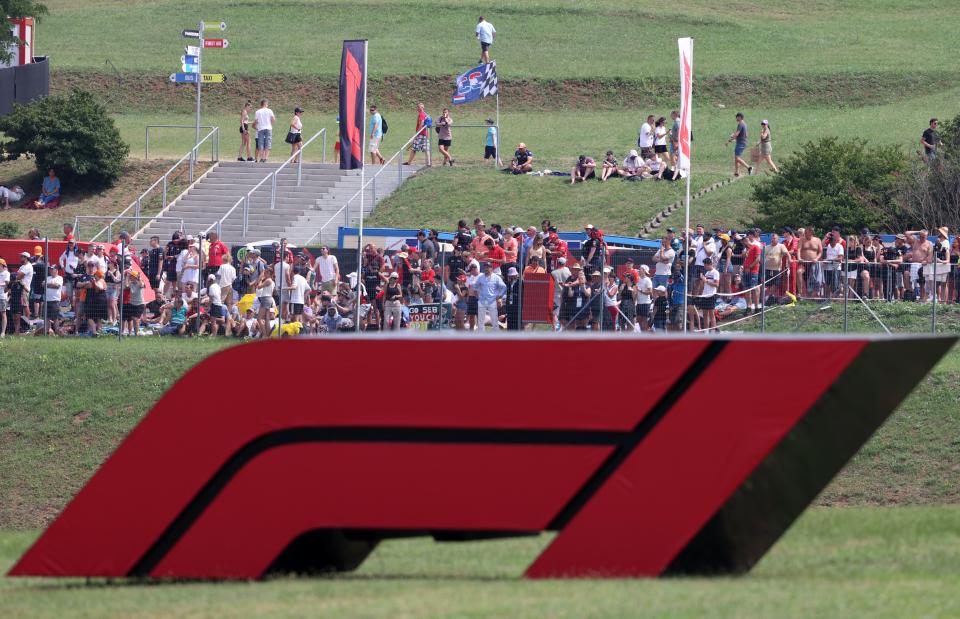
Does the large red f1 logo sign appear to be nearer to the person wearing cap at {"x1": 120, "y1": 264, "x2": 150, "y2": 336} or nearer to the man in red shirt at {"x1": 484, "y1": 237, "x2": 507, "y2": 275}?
the man in red shirt at {"x1": 484, "y1": 237, "x2": 507, "y2": 275}

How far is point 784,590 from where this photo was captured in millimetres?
8797

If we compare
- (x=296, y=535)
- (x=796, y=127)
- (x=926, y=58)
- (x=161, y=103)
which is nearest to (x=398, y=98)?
(x=161, y=103)

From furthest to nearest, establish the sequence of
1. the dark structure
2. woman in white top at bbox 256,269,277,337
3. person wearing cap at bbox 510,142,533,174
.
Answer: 1. the dark structure
2. person wearing cap at bbox 510,142,533,174
3. woman in white top at bbox 256,269,277,337

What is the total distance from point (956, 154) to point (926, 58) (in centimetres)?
2834

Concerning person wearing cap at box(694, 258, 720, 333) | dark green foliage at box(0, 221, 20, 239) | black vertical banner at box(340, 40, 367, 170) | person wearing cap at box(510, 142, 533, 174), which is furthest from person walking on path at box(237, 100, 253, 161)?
person wearing cap at box(694, 258, 720, 333)

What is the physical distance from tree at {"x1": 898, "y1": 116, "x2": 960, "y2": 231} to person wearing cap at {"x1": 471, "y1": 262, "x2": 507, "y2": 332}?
12814 millimetres

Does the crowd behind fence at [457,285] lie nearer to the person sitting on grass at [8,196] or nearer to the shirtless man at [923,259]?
the shirtless man at [923,259]

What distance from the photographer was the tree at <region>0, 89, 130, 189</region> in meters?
42.7

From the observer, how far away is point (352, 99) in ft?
78.0

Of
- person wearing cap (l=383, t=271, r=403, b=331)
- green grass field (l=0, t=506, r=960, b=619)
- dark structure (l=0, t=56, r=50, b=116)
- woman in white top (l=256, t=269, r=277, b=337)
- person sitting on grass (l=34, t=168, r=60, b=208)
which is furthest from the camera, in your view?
dark structure (l=0, t=56, r=50, b=116)

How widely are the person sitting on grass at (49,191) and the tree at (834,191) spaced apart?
67.9ft

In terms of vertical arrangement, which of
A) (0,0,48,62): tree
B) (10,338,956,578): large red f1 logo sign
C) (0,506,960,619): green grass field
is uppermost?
(0,0,48,62): tree

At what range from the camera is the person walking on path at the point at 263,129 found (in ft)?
133

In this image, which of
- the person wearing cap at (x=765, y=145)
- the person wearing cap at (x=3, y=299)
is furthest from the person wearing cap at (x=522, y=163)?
the person wearing cap at (x=3, y=299)
